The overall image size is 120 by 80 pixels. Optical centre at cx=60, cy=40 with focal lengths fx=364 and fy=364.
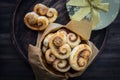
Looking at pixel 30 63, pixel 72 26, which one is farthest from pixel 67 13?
pixel 30 63

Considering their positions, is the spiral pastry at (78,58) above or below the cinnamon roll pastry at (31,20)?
below

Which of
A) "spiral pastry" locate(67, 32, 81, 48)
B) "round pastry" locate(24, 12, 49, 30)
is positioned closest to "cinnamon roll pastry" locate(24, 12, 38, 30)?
"round pastry" locate(24, 12, 49, 30)

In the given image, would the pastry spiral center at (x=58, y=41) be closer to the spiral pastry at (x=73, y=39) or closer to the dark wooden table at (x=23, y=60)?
the spiral pastry at (x=73, y=39)

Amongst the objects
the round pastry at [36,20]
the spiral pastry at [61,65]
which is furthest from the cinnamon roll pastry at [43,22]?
the spiral pastry at [61,65]

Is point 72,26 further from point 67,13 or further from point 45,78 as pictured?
point 45,78

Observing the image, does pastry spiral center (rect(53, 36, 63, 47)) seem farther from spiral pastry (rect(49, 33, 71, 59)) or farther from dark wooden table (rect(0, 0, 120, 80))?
dark wooden table (rect(0, 0, 120, 80))
